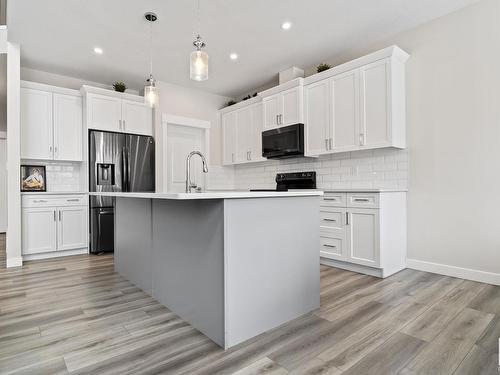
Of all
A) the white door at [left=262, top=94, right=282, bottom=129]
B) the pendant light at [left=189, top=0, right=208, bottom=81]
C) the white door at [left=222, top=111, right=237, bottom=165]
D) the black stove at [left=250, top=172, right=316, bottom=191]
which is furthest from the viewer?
the white door at [left=222, top=111, right=237, bottom=165]

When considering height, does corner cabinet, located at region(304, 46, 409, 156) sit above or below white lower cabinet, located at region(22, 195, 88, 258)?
above

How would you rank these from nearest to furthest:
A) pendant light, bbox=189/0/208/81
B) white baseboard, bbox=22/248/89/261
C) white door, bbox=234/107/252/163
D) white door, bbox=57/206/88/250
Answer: pendant light, bbox=189/0/208/81 < white baseboard, bbox=22/248/89/261 < white door, bbox=57/206/88/250 < white door, bbox=234/107/252/163

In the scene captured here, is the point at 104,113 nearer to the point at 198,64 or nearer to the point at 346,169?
the point at 198,64

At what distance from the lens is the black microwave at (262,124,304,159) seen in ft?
13.6

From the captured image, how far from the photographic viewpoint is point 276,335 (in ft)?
5.90

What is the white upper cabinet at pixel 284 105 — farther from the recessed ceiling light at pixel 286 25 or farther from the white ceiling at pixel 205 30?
the recessed ceiling light at pixel 286 25

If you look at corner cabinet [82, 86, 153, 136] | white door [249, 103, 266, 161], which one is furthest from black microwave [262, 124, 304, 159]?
corner cabinet [82, 86, 153, 136]

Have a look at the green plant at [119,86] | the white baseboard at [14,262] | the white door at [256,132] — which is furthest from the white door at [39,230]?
the white door at [256,132]

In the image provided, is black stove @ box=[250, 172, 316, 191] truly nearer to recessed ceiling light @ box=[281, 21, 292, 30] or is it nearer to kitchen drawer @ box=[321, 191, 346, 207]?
kitchen drawer @ box=[321, 191, 346, 207]

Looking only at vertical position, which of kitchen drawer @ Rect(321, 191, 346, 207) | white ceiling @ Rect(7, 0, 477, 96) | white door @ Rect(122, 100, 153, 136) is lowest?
kitchen drawer @ Rect(321, 191, 346, 207)

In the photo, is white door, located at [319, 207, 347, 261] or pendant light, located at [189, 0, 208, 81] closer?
pendant light, located at [189, 0, 208, 81]

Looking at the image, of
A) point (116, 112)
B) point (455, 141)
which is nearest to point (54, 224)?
point (116, 112)

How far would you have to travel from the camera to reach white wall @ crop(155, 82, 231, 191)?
16.4ft

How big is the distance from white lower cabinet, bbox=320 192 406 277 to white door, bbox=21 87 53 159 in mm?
3941
